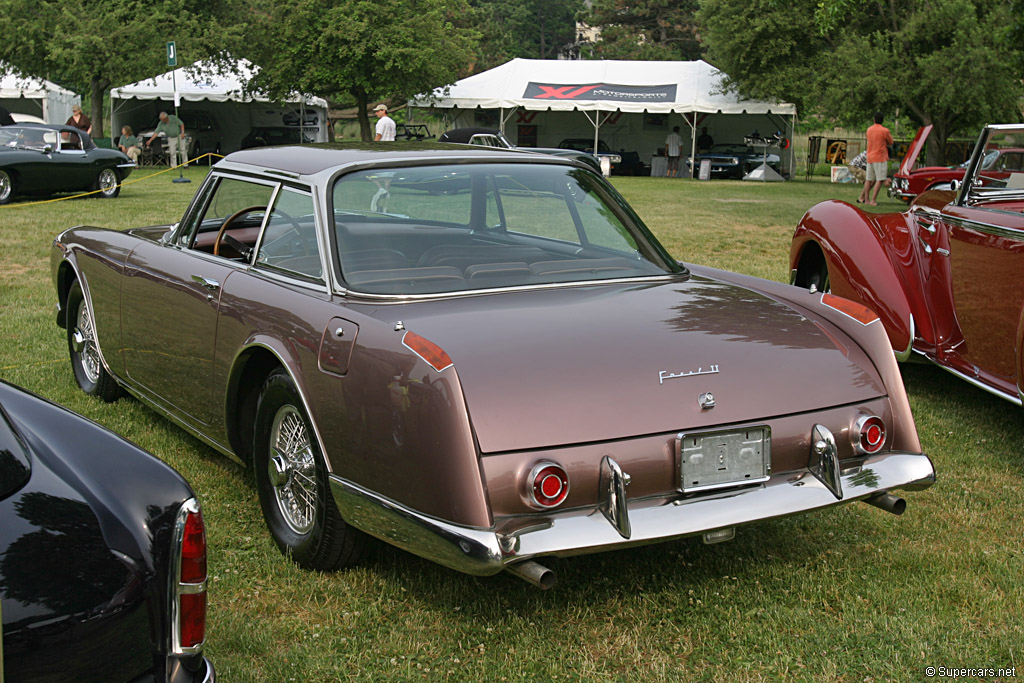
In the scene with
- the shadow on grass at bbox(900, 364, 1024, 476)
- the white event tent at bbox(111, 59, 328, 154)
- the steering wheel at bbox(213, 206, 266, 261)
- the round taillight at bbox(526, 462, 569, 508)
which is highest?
the white event tent at bbox(111, 59, 328, 154)

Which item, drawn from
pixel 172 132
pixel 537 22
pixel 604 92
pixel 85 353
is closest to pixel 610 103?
pixel 604 92

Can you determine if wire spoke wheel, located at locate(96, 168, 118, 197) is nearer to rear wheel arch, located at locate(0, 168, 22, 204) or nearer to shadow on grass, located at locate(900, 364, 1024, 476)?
rear wheel arch, located at locate(0, 168, 22, 204)

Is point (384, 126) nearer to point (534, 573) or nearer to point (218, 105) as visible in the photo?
point (534, 573)

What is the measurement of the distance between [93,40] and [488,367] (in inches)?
1177

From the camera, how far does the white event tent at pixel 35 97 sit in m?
33.7

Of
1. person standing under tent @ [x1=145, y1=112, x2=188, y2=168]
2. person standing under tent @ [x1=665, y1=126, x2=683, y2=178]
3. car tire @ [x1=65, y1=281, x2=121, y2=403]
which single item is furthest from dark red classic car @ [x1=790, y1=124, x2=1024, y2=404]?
person standing under tent @ [x1=665, y1=126, x2=683, y2=178]

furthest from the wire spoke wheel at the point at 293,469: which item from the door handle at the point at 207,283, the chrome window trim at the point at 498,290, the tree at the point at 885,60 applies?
the tree at the point at 885,60

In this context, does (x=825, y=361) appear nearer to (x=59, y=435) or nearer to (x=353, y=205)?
(x=353, y=205)

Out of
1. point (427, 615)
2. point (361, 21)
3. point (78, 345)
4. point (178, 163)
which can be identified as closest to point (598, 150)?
point (361, 21)

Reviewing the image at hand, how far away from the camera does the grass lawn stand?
3.10m

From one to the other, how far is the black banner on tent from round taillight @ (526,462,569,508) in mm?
29442

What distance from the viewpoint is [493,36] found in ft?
239

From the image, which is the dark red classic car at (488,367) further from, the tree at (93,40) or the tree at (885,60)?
the tree at (93,40)

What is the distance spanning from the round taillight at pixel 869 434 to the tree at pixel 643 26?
62.2 meters
